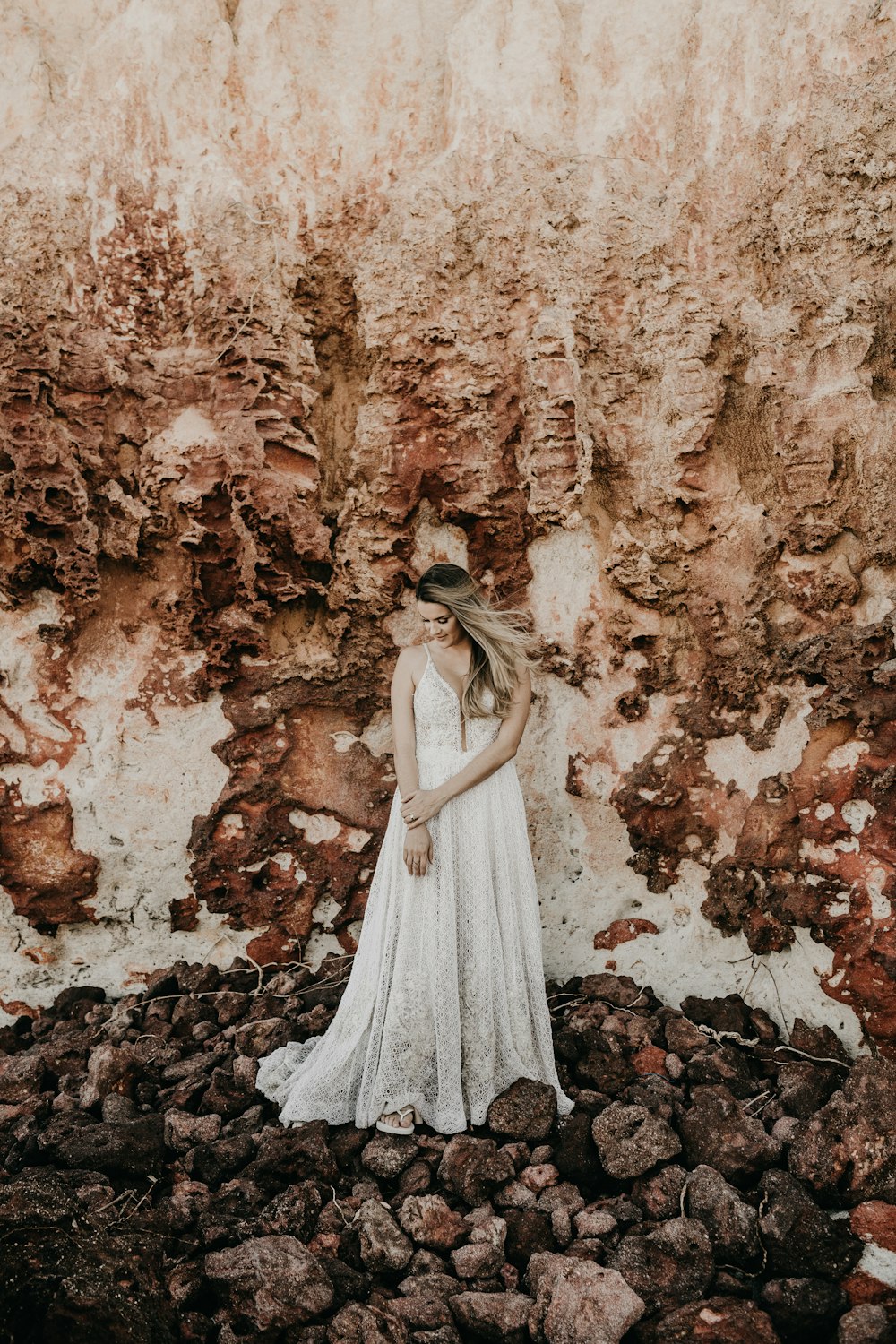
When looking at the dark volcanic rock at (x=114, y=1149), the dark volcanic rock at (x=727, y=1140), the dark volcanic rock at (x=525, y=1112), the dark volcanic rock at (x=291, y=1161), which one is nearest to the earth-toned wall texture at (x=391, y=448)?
the dark volcanic rock at (x=727, y=1140)

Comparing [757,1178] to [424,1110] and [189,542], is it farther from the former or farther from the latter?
[189,542]

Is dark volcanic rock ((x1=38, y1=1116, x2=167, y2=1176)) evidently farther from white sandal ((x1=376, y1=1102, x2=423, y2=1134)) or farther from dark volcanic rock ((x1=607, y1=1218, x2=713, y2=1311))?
dark volcanic rock ((x1=607, y1=1218, x2=713, y2=1311))

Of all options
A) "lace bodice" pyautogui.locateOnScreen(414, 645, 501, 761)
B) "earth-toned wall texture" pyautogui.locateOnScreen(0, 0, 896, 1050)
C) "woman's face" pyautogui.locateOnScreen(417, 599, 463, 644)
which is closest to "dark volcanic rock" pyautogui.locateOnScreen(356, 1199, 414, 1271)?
"lace bodice" pyautogui.locateOnScreen(414, 645, 501, 761)

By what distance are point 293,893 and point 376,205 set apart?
3.43 meters

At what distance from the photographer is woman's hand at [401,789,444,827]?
3.28 meters

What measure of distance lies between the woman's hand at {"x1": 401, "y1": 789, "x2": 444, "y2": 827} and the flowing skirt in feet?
0.26

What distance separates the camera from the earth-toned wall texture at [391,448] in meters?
3.99

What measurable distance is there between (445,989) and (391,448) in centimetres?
248

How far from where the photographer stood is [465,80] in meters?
4.40

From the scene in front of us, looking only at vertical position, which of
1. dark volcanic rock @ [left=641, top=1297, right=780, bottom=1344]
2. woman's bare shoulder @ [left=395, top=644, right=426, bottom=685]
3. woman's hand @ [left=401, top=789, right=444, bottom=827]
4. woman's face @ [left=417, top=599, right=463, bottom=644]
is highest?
woman's face @ [left=417, top=599, right=463, bottom=644]

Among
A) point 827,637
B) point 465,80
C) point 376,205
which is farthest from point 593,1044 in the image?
point 465,80

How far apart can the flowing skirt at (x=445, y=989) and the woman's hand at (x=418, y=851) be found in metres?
0.04

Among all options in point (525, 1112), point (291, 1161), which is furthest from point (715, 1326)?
point (291, 1161)

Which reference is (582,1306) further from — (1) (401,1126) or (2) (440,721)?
(2) (440,721)
